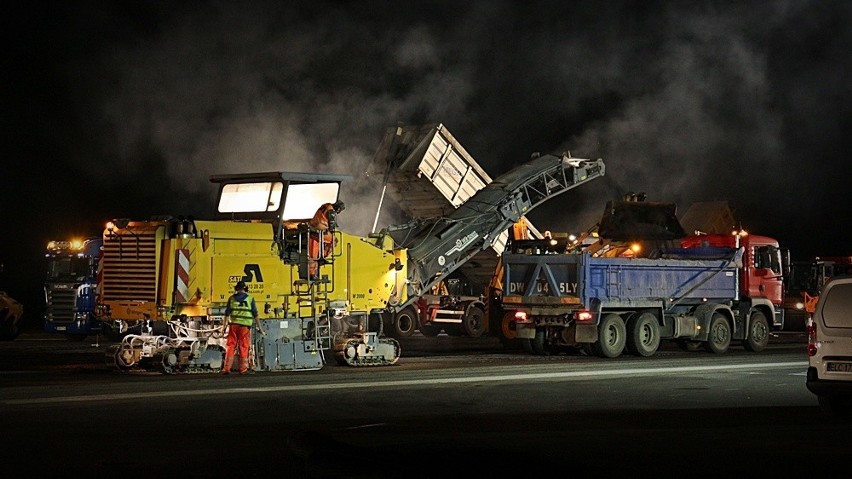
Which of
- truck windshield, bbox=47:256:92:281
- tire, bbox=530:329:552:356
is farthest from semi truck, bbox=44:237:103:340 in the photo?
tire, bbox=530:329:552:356

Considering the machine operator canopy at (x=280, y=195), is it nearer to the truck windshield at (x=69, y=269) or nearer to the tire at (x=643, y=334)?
the tire at (x=643, y=334)

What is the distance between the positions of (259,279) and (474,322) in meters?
13.6

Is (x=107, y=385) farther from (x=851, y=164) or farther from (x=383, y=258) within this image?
(x=851, y=164)

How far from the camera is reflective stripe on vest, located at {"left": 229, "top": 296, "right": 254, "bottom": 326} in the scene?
70.5 feet

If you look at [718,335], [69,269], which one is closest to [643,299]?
[718,335]

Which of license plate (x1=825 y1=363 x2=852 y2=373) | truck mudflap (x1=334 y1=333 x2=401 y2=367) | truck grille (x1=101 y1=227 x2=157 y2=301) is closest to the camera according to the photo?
license plate (x1=825 y1=363 x2=852 y2=373)

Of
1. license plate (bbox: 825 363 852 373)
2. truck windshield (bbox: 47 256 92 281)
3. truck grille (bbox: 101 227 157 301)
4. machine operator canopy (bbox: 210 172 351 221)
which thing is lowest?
license plate (bbox: 825 363 852 373)

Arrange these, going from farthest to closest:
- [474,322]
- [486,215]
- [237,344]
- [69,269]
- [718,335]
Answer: [474,322], [69,269], [486,215], [718,335], [237,344]

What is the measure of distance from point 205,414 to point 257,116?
1808cm

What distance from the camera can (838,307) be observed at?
15.4m

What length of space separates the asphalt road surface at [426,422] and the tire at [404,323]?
32.8 ft

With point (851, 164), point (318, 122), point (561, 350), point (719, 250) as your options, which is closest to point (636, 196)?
point (719, 250)

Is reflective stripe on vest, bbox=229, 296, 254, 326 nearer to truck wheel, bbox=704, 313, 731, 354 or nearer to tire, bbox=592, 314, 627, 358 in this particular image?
tire, bbox=592, 314, 627, 358

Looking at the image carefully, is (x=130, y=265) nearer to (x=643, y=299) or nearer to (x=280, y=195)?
(x=280, y=195)
